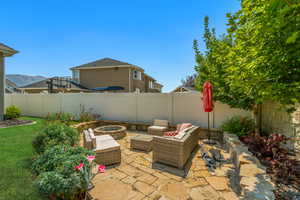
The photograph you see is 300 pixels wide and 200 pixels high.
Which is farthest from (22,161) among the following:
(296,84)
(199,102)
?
(199,102)

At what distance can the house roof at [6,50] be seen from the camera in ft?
25.7

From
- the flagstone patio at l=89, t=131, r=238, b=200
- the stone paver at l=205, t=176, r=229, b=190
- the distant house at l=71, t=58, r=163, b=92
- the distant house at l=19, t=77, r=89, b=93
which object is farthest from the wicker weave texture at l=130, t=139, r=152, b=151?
the distant house at l=19, t=77, r=89, b=93

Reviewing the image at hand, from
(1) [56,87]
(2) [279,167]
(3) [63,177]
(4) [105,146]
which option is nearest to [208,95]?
(2) [279,167]

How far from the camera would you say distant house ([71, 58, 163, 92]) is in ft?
52.3

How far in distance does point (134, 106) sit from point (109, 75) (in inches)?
398

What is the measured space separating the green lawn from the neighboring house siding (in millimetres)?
11897

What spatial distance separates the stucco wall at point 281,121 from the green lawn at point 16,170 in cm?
547

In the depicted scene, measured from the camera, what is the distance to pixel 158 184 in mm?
2928

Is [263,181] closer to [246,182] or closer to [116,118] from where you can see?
[246,182]

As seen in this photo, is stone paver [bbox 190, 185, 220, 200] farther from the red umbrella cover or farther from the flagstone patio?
the red umbrella cover

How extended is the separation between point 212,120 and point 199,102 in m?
1.05

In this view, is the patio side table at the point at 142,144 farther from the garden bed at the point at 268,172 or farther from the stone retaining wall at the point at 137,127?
the garden bed at the point at 268,172

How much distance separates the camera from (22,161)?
3.36 metres

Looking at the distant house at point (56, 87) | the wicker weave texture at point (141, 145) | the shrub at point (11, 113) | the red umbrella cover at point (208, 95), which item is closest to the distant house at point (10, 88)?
the distant house at point (56, 87)
